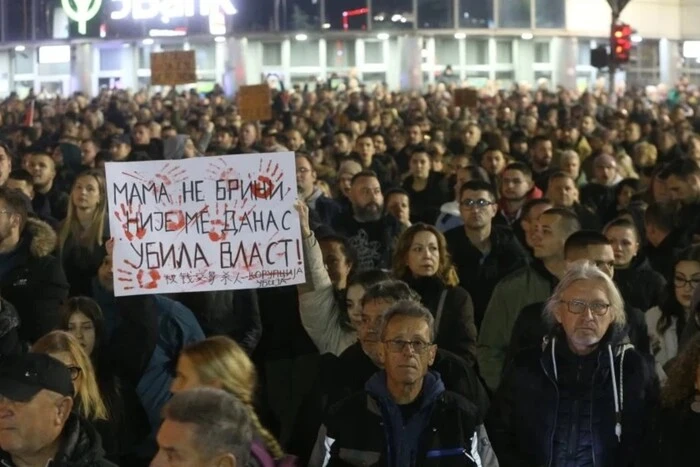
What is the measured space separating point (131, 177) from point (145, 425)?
1319 mm

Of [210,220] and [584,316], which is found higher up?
[210,220]

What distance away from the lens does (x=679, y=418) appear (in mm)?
4664

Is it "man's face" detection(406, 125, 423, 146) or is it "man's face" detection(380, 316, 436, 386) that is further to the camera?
"man's face" detection(406, 125, 423, 146)

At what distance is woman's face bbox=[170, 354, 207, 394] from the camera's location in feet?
15.6

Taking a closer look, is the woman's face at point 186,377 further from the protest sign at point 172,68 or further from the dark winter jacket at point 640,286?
the protest sign at point 172,68

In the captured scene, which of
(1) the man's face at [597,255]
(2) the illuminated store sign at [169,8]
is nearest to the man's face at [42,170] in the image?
(1) the man's face at [597,255]

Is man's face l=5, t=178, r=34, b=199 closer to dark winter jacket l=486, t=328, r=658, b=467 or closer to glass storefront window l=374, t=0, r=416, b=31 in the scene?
dark winter jacket l=486, t=328, r=658, b=467

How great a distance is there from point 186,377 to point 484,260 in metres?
3.89

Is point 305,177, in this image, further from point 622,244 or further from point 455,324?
point 455,324

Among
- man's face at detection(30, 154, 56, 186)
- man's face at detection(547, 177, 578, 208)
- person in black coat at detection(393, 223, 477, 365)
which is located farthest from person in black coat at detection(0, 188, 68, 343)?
man's face at detection(547, 177, 578, 208)

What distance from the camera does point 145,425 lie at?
6164 millimetres

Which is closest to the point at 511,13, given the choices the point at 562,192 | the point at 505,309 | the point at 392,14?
the point at 392,14

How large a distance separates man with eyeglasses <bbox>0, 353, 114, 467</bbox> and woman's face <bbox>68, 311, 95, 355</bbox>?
72.1 inches

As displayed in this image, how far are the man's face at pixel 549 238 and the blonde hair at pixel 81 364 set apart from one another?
2577 mm
